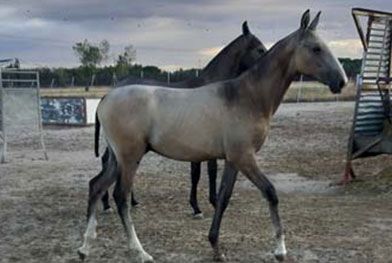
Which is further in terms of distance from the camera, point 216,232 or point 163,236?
point 163,236

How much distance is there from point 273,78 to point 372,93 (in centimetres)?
509

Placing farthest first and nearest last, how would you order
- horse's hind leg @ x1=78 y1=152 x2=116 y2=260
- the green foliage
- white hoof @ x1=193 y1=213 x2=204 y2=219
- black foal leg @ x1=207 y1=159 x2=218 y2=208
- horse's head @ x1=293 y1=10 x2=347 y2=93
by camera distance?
1. the green foliage
2. black foal leg @ x1=207 y1=159 x2=218 y2=208
3. white hoof @ x1=193 y1=213 x2=204 y2=219
4. horse's hind leg @ x1=78 y1=152 x2=116 y2=260
5. horse's head @ x1=293 y1=10 x2=347 y2=93

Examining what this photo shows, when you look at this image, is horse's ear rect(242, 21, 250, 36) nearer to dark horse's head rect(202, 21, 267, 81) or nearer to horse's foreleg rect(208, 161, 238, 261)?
dark horse's head rect(202, 21, 267, 81)

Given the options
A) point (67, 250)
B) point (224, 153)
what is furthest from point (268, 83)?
point (67, 250)

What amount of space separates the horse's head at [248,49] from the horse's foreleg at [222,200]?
231cm

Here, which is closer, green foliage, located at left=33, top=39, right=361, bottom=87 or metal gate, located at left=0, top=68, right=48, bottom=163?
metal gate, located at left=0, top=68, right=48, bottom=163

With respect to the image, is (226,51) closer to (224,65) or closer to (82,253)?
(224,65)

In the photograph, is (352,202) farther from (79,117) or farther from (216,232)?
(79,117)

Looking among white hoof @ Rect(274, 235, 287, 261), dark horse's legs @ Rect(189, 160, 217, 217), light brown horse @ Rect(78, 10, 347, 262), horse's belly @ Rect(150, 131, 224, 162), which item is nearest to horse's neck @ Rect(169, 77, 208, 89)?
dark horse's legs @ Rect(189, 160, 217, 217)

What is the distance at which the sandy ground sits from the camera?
638cm

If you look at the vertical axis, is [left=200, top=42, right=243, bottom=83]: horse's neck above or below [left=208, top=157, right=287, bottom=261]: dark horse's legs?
above

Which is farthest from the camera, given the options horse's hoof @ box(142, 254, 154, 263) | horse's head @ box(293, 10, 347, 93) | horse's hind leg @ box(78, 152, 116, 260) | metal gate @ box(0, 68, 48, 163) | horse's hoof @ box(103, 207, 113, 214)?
metal gate @ box(0, 68, 48, 163)

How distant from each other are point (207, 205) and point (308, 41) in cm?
342

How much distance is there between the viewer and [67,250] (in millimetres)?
6508
